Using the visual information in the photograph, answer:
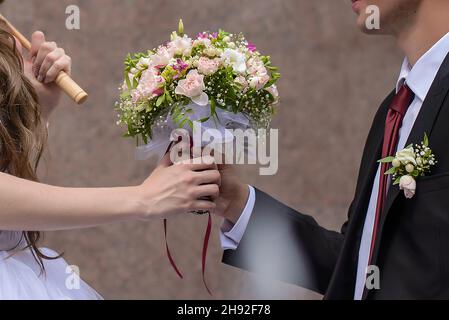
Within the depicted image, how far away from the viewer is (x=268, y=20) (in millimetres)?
5941

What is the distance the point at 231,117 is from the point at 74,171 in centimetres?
310

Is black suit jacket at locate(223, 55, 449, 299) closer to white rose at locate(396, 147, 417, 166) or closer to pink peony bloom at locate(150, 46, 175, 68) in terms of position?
white rose at locate(396, 147, 417, 166)

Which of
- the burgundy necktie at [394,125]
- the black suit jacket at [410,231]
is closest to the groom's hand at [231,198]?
the black suit jacket at [410,231]

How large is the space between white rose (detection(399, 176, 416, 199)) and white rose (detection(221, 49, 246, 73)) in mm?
637

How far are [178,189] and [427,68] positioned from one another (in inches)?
33.8

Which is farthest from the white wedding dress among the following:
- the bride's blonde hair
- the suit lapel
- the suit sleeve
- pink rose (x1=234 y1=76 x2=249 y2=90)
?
the suit lapel

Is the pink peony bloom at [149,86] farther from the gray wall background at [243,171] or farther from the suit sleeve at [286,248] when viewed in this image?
the gray wall background at [243,171]

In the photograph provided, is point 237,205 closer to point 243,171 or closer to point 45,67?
point 45,67

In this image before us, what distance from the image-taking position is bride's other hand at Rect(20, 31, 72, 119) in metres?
2.93

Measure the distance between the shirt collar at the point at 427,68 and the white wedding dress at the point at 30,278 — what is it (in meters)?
1.22

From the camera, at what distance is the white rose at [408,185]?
8.27ft

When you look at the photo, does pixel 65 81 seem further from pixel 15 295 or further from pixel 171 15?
pixel 171 15

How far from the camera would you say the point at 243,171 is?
19.2ft

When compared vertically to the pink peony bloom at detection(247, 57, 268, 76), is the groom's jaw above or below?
above
